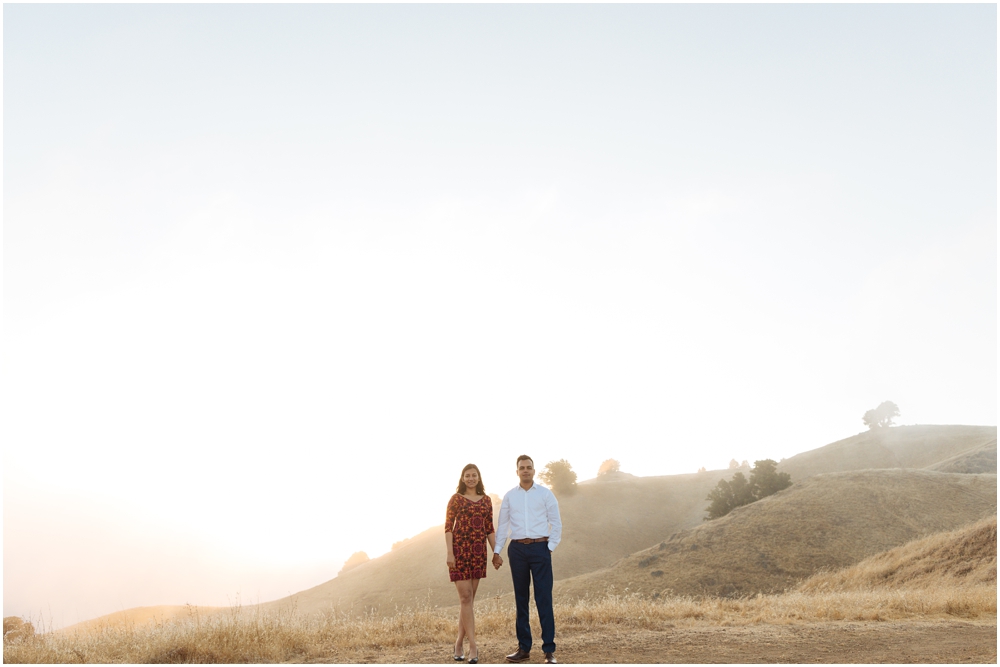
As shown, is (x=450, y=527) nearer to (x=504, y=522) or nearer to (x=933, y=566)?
(x=504, y=522)

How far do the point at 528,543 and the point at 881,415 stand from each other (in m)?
114

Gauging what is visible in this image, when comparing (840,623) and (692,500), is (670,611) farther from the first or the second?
(692,500)

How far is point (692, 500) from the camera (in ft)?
245

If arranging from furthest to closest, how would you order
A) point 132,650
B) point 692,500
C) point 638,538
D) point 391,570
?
point 692,500 < point 638,538 < point 391,570 < point 132,650

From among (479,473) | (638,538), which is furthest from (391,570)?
(479,473)

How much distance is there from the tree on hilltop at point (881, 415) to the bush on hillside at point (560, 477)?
187 feet

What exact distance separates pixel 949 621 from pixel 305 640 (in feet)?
40.5

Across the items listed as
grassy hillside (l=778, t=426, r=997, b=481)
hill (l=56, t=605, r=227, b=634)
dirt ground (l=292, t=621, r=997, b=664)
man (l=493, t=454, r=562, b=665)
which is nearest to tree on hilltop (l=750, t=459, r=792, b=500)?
grassy hillside (l=778, t=426, r=997, b=481)

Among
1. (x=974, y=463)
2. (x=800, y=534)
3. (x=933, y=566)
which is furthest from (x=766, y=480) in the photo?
(x=933, y=566)

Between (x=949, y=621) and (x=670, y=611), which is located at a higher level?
(x=670, y=611)

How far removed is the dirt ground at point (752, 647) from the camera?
27.6 feet

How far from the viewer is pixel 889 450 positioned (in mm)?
81000

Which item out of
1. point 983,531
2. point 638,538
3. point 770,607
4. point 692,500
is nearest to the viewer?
point 770,607

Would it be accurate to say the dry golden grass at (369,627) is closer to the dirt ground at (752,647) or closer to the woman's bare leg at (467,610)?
the dirt ground at (752,647)
